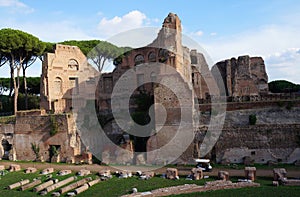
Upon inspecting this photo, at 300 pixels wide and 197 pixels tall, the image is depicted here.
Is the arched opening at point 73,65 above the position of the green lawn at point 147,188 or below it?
above

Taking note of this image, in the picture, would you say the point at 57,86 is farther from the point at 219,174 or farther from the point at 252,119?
the point at 219,174

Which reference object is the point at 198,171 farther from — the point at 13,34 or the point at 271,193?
the point at 13,34

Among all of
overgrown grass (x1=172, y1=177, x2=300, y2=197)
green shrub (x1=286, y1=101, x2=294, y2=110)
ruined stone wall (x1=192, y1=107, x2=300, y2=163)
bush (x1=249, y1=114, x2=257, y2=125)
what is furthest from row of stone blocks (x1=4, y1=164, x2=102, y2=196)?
green shrub (x1=286, y1=101, x2=294, y2=110)

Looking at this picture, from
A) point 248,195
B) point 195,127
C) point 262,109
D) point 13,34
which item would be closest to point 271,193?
point 248,195

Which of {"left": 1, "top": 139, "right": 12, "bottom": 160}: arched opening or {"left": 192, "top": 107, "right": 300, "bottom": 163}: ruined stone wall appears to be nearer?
{"left": 192, "top": 107, "right": 300, "bottom": 163}: ruined stone wall

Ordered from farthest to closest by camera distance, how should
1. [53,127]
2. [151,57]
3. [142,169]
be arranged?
[151,57] < [53,127] < [142,169]

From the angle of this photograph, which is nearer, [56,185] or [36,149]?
[56,185]

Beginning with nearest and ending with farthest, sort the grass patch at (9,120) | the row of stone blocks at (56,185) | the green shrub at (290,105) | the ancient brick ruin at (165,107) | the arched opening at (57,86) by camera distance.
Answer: the row of stone blocks at (56,185)
the ancient brick ruin at (165,107)
the green shrub at (290,105)
the grass patch at (9,120)
the arched opening at (57,86)

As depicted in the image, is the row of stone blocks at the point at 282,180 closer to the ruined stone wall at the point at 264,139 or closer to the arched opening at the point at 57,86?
the ruined stone wall at the point at 264,139

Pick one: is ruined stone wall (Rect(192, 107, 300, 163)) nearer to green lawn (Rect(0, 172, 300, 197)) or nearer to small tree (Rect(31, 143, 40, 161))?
green lawn (Rect(0, 172, 300, 197))

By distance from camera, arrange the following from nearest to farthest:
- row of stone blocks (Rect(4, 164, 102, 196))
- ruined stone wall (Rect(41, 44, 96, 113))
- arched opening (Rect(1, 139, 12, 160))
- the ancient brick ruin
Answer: row of stone blocks (Rect(4, 164, 102, 196))
the ancient brick ruin
arched opening (Rect(1, 139, 12, 160))
ruined stone wall (Rect(41, 44, 96, 113))

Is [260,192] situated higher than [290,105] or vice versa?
[290,105]

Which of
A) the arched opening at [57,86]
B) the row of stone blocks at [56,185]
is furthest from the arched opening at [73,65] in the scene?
the row of stone blocks at [56,185]

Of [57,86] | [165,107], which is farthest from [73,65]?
A: [165,107]
